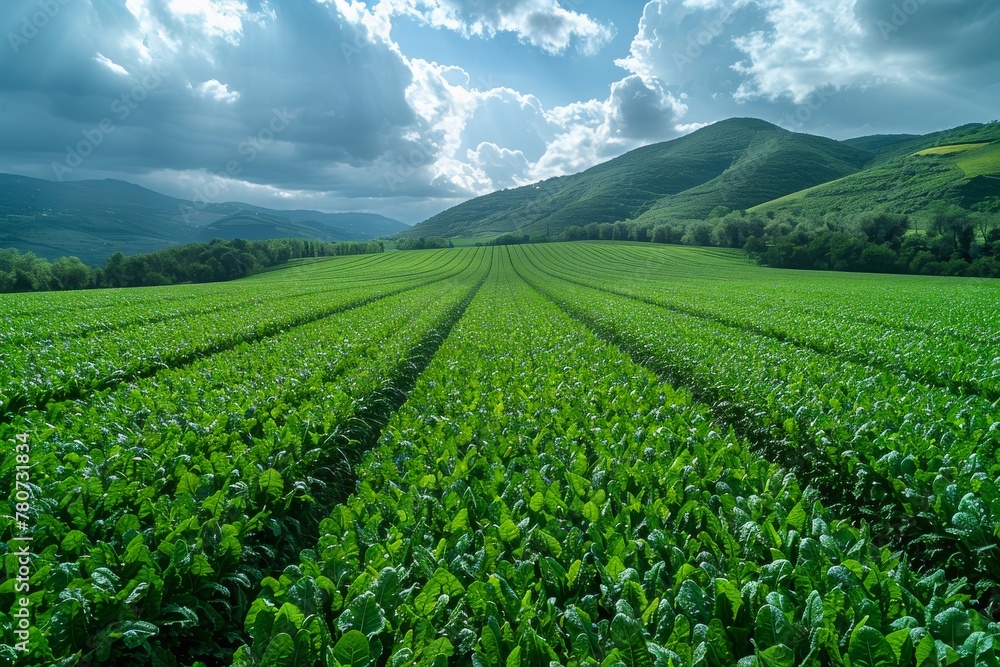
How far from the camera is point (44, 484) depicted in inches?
154

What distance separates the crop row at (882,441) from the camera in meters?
3.88

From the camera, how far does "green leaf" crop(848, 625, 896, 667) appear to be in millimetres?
2035

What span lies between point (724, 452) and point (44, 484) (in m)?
6.39

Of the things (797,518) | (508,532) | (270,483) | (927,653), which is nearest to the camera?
(927,653)

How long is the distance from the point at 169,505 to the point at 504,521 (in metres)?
2.85

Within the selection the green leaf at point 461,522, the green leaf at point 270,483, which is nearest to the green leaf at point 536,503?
the green leaf at point 461,522

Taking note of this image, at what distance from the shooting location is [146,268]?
81.8m

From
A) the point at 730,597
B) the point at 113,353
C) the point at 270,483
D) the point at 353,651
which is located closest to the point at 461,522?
the point at 353,651

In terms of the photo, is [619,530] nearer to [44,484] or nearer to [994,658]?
[994,658]

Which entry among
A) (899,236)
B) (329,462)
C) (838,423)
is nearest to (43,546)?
(329,462)

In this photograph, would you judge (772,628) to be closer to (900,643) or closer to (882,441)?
(900,643)

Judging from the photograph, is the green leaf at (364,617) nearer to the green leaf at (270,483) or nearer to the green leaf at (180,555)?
the green leaf at (180,555)

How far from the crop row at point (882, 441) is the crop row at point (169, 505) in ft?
19.1

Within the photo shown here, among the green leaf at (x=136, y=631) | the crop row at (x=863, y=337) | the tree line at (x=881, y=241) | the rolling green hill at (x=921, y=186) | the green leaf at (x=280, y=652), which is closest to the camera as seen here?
the green leaf at (x=280, y=652)
